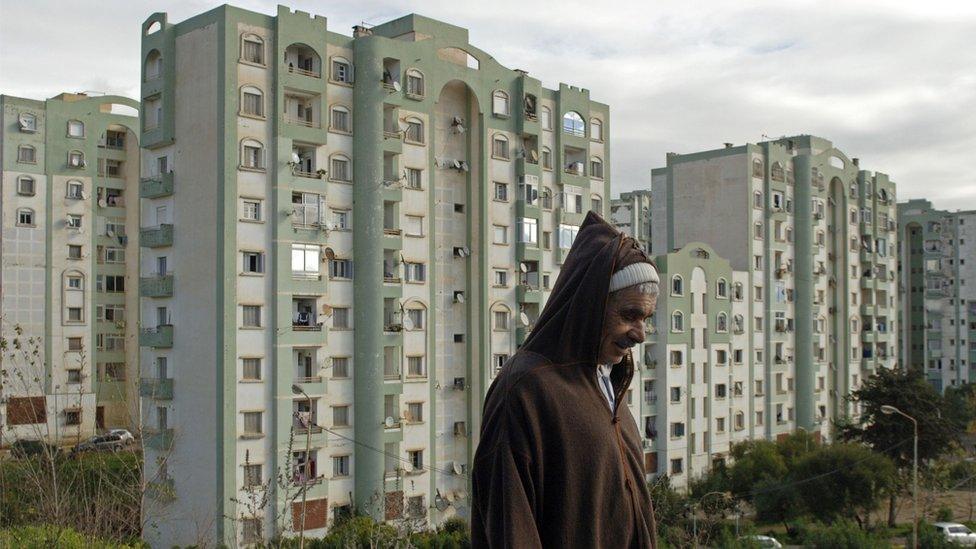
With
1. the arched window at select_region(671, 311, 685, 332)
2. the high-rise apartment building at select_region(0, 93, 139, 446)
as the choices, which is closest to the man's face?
the arched window at select_region(671, 311, 685, 332)

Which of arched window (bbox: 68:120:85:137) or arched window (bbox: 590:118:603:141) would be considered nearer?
arched window (bbox: 590:118:603:141)

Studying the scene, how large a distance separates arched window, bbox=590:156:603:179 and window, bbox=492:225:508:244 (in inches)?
234

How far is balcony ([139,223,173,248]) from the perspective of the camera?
98.9 feet

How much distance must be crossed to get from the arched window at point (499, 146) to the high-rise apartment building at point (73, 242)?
20106 millimetres

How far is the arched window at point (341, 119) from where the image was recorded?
105ft

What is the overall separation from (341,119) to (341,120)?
32 mm

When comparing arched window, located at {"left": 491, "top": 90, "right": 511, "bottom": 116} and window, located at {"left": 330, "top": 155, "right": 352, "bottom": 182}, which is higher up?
arched window, located at {"left": 491, "top": 90, "right": 511, "bottom": 116}

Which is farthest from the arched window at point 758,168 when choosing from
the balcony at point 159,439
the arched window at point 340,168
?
the balcony at point 159,439

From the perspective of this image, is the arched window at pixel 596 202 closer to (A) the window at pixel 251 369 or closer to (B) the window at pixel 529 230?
(B) the window at pixel 529 230

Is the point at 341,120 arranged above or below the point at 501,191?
above

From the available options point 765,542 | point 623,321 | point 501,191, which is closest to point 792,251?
point 501,191

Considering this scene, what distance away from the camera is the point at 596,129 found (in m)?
41.9

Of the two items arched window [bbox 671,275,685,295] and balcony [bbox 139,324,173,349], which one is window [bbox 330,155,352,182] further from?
arched window [bbox 671,275,685,295]

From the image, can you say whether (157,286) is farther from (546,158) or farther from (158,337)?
(546,158)
